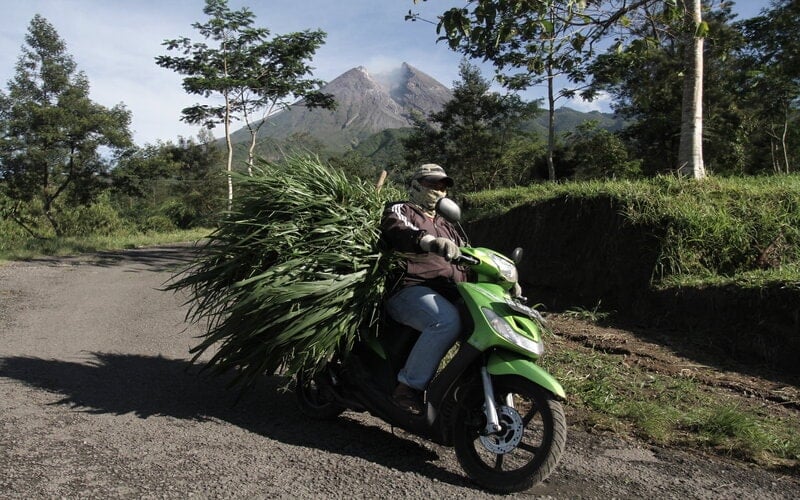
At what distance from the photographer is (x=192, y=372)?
17.4 ft

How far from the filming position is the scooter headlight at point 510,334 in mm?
3078

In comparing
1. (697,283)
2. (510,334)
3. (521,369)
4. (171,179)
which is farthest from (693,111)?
(171,179)

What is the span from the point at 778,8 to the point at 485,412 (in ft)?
76.7

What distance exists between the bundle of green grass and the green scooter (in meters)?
0.47

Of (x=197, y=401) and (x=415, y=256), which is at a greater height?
(x=415, y=256)

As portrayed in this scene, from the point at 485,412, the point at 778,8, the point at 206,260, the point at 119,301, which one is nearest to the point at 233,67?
the point at 119,301

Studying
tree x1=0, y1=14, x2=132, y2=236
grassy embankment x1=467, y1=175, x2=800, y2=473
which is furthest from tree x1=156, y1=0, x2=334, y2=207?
grassy embankment x1=467, y1=175, x2=800, y2=473

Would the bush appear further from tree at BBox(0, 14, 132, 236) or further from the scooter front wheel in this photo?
the scooter front wheel

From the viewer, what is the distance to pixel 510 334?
10.2 ft

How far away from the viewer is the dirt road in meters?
2.95

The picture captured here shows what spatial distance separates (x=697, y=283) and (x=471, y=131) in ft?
78.9

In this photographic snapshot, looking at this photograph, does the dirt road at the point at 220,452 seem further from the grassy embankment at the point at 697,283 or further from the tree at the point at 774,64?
the tree at the point at 774,64

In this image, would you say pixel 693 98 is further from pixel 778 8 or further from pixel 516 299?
pixel 778 8

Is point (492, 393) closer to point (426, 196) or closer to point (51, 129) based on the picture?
point (426, 196)
